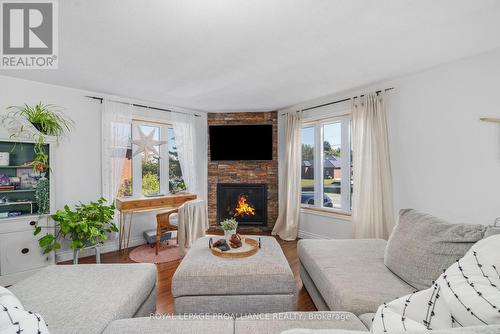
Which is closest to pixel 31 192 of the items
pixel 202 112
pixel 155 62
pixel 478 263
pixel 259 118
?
pixel 155 62

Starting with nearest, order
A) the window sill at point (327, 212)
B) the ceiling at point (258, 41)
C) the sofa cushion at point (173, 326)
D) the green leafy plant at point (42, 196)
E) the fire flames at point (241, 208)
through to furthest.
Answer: the sofa cushion at point (173, 326)
the ceiling at point (258, 41)
the green leafy plant at point (42, 196)
the window sill at point (327, 212)
the fire flames at point (241, 208)

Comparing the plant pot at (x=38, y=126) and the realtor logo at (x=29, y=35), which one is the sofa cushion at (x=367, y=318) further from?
the plant pot at (x=38, y=126)

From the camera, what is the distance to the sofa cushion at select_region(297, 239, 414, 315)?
1.30m

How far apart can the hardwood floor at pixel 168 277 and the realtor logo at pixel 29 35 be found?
2.50 m

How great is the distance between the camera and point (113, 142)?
3391mm

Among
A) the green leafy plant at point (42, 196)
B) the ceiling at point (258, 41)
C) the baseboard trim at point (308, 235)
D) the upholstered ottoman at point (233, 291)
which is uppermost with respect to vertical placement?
the ceiling at point (258, 41)

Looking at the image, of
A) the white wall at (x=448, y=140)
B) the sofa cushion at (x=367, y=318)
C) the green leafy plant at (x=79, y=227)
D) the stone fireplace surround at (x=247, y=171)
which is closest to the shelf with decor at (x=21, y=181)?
the green leafy plant at (x=79, y=227)

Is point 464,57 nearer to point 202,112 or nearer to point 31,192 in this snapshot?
point 202,112

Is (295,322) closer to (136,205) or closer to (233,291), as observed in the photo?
(233,291)

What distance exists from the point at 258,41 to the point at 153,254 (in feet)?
10.1

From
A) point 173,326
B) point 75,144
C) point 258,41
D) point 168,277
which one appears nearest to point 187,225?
point 168,277

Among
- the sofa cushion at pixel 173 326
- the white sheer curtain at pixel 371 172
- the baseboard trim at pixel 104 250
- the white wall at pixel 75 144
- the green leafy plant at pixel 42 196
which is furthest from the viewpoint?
the baseboard trim at pixel 104 250

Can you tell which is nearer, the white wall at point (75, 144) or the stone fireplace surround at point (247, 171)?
the white wall at point (75, 144)

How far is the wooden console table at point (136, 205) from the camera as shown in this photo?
3227mm
